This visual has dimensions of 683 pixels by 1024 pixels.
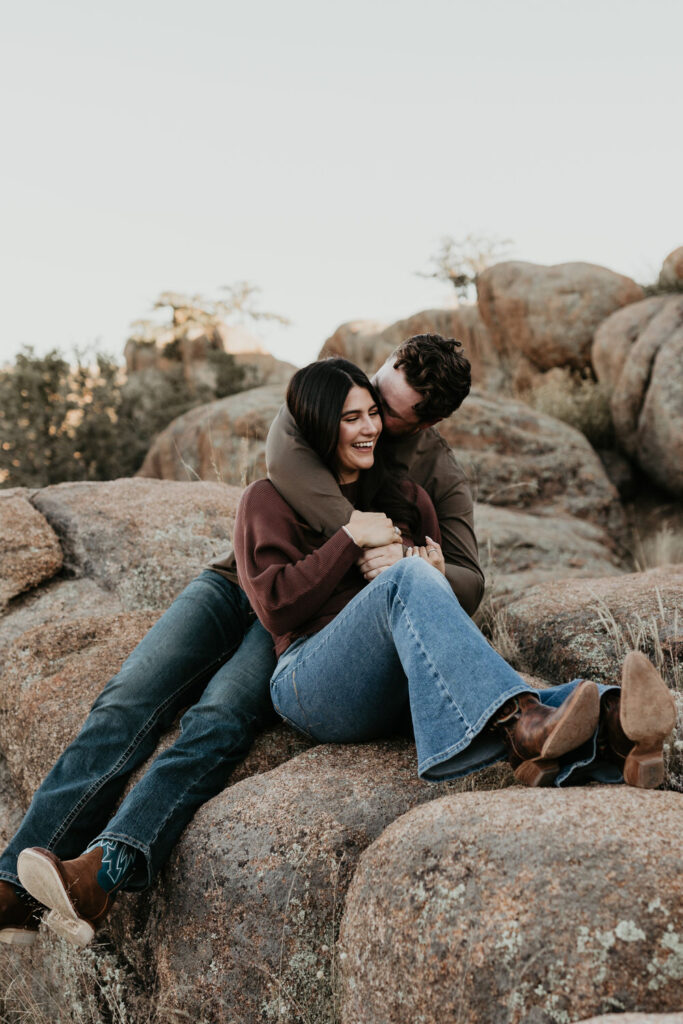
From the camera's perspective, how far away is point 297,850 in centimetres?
259

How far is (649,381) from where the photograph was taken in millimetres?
10969

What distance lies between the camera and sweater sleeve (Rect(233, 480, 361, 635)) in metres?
3.03

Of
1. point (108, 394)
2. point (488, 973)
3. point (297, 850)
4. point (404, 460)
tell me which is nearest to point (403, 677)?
point (297, 850)

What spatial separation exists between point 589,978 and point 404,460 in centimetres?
→ 249

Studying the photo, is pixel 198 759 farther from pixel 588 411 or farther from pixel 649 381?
pixel 588 411

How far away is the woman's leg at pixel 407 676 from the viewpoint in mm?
2463

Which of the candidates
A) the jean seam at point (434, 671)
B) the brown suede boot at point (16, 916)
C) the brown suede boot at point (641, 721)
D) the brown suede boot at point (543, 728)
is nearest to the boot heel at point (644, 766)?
the brown suede boot at point (641, 721)

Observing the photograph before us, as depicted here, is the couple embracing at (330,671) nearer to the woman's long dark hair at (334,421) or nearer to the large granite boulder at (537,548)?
the woman's long dark hair at (334,421)

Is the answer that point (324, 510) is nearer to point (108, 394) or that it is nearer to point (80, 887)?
point (80, 887)

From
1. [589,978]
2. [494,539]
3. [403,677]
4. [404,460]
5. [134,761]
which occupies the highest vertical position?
[404,460]

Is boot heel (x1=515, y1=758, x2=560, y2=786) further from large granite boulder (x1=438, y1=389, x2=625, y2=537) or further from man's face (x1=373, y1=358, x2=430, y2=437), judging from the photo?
large granite boulder (x1=438, y1=389, x2=625, y2=537)

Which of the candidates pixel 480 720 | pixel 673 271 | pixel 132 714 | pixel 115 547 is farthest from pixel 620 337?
pixel 480 720

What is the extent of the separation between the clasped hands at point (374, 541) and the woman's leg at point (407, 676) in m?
0.27

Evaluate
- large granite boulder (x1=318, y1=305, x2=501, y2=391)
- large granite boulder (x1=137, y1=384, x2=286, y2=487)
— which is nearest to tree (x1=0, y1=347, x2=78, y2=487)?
large granite boulder (x1=137, y1=384, x2=286, y2=487)
